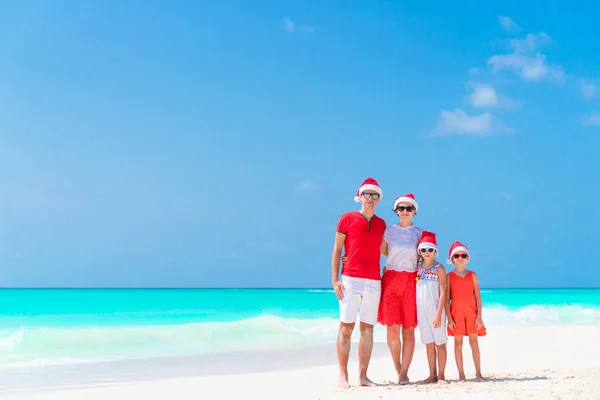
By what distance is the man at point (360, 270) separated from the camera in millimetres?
5637

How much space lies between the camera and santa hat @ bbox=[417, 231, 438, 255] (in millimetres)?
5641

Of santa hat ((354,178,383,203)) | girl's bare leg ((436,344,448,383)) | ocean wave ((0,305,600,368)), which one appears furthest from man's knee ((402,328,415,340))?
ocean wave ((0,305,600,368))

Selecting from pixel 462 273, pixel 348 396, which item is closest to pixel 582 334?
pixel 462 273

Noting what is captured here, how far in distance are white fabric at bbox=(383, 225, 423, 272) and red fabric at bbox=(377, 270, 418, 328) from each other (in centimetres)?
6

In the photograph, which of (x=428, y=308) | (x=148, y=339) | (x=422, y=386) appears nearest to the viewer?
(x=422, y=386)

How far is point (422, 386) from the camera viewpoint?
551 centimetres

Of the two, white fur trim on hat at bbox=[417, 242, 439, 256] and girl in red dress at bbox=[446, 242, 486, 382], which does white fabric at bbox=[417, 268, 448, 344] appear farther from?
white fur trim on hat at bbox=[417, 242, 439, 256]

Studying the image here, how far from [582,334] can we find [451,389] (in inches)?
341

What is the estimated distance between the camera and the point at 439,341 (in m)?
5.73

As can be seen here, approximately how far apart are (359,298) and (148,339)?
10585mm

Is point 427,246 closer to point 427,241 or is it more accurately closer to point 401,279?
point 427,241

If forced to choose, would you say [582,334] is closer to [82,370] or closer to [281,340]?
[281,340]

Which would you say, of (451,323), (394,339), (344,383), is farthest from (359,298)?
(451,323)

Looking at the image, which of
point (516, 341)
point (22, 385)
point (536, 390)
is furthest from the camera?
point (516, 341)
